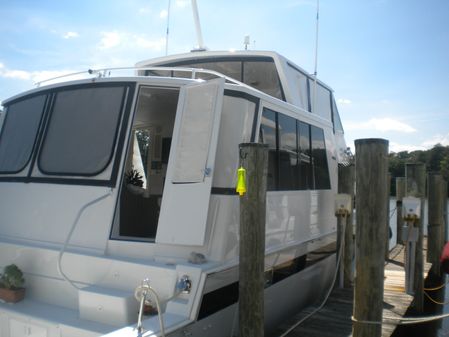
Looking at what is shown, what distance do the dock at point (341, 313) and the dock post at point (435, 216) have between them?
4.47ft

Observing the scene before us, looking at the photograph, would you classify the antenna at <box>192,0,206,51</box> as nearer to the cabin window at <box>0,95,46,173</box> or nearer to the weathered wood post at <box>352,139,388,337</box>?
the cabin window at <box>0,95,46,173</box>

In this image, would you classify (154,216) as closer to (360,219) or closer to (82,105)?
(82,105)

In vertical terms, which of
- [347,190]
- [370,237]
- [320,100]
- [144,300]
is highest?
[320,100]

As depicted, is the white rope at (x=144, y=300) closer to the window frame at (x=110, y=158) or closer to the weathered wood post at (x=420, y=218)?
the window frame at (x=110, y=158)

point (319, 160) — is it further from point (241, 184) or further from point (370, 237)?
point (241, 184)

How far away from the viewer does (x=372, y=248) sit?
3.38 meters

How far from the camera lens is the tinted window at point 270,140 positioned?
4.45 meters

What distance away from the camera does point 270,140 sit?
4.62 metres

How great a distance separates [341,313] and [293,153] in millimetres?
2097

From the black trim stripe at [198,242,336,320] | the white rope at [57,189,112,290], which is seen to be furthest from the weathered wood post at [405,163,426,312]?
the white rope at [57,189,112,290]

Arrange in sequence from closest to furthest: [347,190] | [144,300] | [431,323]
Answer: [144,300] < [347,190] < [431,323]

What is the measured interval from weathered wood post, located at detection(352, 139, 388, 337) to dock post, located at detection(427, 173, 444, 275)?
18.6 feet

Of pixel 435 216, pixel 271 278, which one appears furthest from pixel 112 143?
pixel 435 216

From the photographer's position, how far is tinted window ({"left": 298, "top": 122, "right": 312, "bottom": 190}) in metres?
5.46
